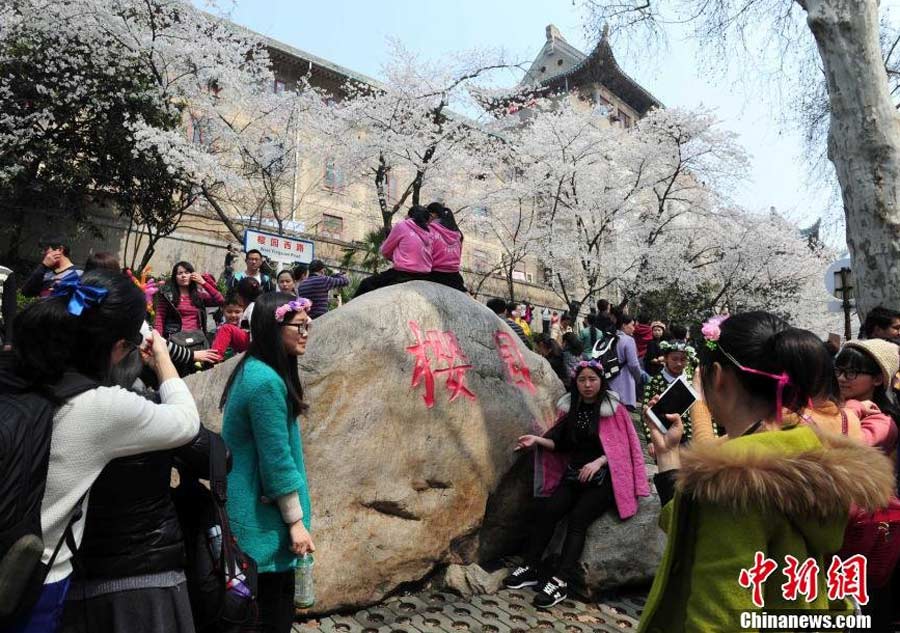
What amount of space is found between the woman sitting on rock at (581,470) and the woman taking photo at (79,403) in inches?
126

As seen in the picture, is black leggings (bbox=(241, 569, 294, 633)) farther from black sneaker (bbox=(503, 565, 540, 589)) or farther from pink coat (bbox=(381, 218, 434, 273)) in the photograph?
pink coat (bbox=(381, 218, 434, 273))

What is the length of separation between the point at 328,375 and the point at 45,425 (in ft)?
8.15

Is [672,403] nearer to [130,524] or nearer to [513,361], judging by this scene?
[130,524]

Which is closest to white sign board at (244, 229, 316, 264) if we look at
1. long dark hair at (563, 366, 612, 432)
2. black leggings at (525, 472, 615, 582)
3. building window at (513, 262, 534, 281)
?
long dark hair at (563, 366, 612, 432)

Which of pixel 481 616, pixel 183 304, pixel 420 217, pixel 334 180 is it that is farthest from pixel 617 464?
pixel 334 180

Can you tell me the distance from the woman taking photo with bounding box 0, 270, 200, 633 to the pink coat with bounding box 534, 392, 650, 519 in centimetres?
328

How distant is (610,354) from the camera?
24.3 feet

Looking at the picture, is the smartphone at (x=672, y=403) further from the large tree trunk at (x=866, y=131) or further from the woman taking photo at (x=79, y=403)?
the large tree trunk at (x=866, y=131)

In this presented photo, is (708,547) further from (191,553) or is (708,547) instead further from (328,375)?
(328,375)

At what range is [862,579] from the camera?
2.00 meters

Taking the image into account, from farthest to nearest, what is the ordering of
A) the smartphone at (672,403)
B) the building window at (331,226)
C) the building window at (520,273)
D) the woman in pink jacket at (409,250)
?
the building window at (520,273) < the building window at (331,226) < the woman in pink jacket at (409,250) < the smartphone at (672,403)

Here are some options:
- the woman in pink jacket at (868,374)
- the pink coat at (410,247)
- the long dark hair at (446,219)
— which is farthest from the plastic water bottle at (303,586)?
the long dark hair at (446,219)

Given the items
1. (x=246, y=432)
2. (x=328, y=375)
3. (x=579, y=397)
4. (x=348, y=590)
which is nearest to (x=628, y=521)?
(x=579, y=397)

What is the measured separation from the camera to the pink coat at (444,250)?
575 centimetres
